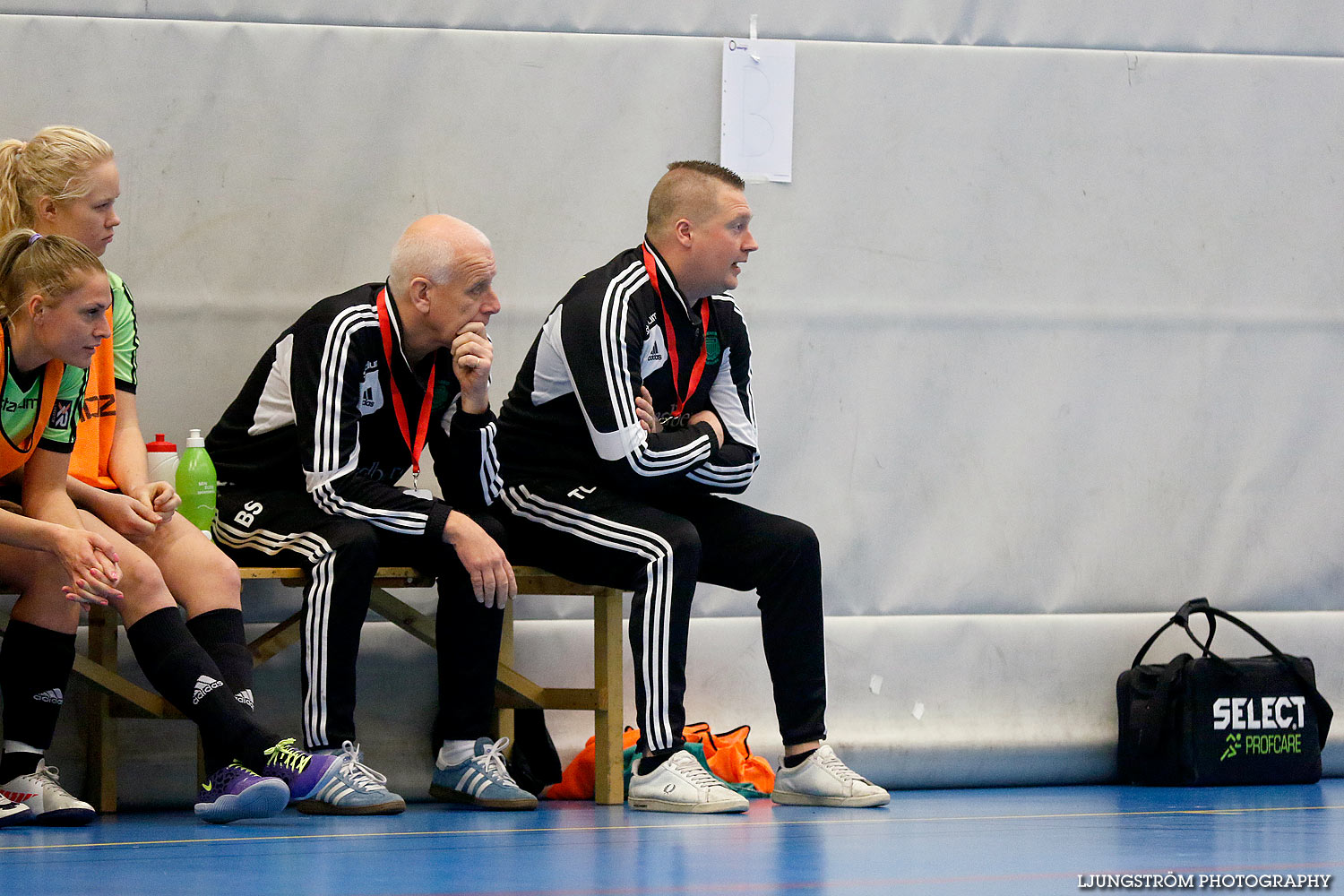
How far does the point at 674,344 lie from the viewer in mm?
3646

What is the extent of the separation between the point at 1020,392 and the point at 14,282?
2.70 metres

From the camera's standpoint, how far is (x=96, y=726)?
3586 mm

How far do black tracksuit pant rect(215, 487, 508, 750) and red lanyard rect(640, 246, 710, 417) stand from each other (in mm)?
566

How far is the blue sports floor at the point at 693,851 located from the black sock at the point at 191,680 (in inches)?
7.5

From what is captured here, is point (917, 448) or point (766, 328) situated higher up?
point (766, 328)

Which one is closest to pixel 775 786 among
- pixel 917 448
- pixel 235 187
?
pixel 917 448

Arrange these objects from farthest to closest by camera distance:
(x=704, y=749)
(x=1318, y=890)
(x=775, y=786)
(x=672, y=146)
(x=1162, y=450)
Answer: (x=1162, y=450)
(x=672, y=146)
(x=704, y=749)
(x=775, y=786)
(x=1318, y=890)

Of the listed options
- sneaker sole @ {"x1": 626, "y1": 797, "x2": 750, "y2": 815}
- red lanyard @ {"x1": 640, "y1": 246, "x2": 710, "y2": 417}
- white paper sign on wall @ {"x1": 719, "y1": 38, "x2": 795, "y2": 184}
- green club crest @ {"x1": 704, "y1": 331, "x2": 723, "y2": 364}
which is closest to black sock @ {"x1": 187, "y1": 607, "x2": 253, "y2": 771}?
sneaker sole @ {"x1": 626, "y1": 797, "x2": 750, "y2": 815}

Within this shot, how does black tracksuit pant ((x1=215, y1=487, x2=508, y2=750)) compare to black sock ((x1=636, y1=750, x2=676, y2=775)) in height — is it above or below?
above

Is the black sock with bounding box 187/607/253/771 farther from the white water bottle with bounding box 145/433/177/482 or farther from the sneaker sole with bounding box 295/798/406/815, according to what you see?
the white water bottle with bounding box 145/433/177/482

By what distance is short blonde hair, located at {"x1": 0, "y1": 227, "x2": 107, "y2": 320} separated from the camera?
9.65ft

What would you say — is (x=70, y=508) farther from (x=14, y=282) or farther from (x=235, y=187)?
(x=235, y=187)

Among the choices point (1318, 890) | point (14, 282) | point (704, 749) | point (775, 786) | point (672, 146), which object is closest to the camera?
point (1318, 890)

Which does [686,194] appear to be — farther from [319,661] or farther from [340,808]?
[340,808]
